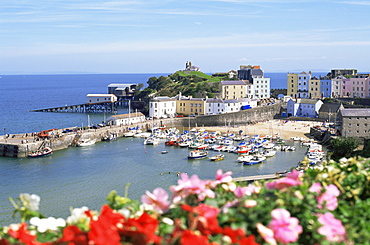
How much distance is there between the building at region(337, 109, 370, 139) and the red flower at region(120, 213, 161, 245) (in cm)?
3042

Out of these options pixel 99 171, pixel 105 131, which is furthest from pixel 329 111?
pixel 99 171

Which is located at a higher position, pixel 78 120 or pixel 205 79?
pixel 205 79

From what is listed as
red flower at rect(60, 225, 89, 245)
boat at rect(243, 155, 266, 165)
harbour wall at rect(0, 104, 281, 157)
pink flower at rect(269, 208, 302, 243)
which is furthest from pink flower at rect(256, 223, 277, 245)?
harbour wall at rect(0, 104, 281, 157)

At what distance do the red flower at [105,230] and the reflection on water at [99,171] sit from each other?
13.4 meters

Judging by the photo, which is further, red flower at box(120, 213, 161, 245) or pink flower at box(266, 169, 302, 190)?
pink flower at box(266, 169, 302, 190)

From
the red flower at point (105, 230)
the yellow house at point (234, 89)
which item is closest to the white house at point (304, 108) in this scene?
the yellow house at point (234, 89)

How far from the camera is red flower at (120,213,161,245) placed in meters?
3.47

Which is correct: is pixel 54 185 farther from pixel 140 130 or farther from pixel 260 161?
pixel 140 130

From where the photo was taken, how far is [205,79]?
68938 millimetres

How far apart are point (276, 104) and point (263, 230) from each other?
49919mm

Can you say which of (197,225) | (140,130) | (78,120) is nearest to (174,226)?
(197,225)

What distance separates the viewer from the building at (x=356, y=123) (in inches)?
1243

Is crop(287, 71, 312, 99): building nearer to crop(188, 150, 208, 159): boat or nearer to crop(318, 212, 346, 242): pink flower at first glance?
crop(188, 150, 208, 159): boat

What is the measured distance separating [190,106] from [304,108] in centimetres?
1254
